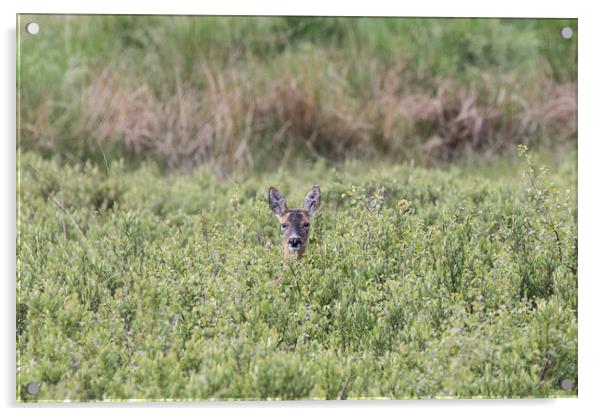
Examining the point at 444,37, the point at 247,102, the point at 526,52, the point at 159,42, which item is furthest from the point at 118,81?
the point at 526,52

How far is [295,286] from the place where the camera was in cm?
646

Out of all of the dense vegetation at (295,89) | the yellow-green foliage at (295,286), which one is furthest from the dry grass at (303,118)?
the yellow-green foliage at (295,286)

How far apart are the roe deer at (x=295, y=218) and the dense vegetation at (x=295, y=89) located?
317mm

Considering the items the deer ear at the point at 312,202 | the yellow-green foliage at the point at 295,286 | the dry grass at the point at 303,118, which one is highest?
the dry grass at the point at 303,118

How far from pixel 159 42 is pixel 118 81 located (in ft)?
1.07

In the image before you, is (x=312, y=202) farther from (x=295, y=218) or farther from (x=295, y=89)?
(x=295, y=89)

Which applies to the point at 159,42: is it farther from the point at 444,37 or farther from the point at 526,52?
the point at 526,52

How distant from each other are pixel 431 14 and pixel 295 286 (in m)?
1.71

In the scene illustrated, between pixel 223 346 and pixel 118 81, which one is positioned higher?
pixel 118 81

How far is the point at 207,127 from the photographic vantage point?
6.91 meters

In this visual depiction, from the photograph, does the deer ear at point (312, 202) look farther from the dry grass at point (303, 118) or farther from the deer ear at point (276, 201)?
the dry grass at point (303, 118)

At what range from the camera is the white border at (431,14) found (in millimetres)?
6238

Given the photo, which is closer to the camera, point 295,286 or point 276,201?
point 295,286

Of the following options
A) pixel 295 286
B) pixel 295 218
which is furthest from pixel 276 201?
pixel 295 286
